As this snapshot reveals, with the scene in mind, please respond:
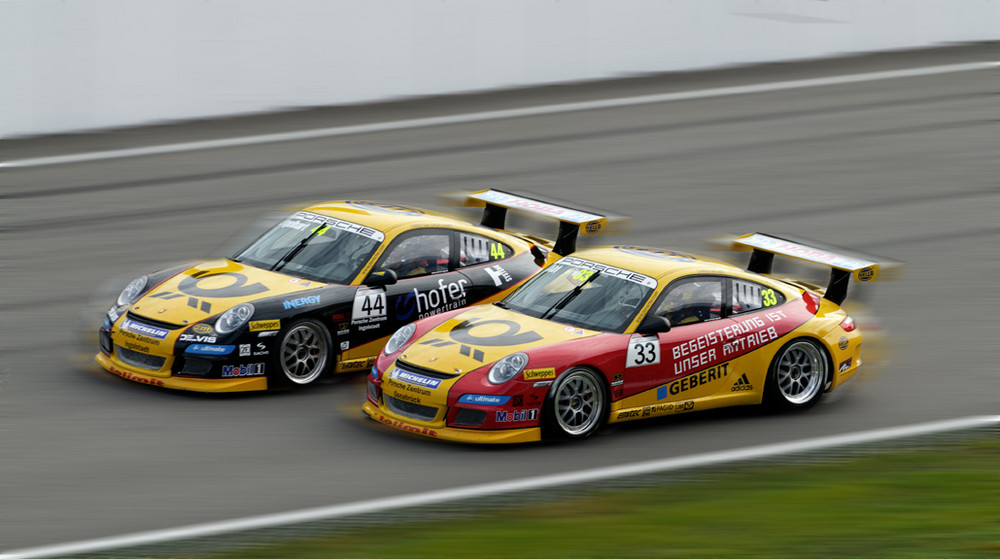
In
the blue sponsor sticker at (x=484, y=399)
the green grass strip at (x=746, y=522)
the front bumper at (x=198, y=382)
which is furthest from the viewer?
the front bumper at (x=198, y=382)

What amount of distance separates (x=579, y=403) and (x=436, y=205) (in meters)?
7.31

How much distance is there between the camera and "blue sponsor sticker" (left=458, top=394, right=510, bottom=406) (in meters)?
10.0

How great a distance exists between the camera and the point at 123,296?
1195cm

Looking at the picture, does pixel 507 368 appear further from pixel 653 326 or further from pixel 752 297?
pixel 752 297

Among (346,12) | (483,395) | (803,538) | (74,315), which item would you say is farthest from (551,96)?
(803,538)

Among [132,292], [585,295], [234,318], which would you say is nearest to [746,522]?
[585,295]

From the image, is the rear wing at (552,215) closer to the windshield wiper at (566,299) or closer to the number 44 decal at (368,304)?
the windshield wiper at (566,299)

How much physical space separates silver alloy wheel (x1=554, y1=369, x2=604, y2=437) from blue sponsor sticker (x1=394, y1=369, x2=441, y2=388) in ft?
2.85

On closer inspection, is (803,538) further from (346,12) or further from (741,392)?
(346,12)

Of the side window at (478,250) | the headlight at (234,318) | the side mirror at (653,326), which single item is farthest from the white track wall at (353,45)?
the side mirror at (653,326)

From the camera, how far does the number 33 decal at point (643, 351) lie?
1057 cm

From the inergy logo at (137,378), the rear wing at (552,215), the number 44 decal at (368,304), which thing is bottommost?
the inergy logo at (137,378)

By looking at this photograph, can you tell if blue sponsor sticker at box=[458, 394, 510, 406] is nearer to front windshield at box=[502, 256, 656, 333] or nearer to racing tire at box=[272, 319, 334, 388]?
front windshield at box=[502, 256, 656, 333]

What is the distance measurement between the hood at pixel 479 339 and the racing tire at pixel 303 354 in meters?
1.08
